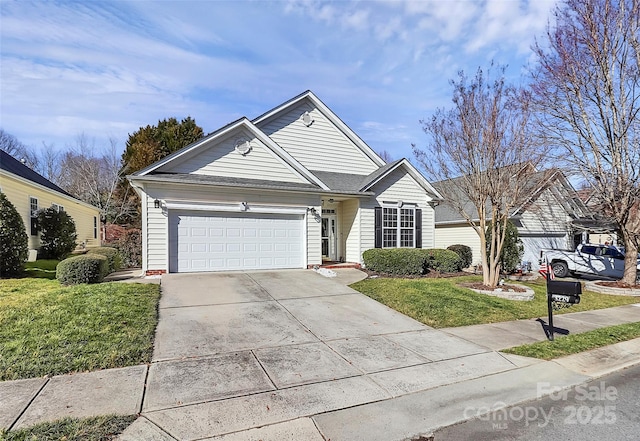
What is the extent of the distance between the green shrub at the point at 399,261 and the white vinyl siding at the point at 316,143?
17.1ft

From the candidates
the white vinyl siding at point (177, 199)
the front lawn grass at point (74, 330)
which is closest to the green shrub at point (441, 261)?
the white vinyl siding at point (177, 199)

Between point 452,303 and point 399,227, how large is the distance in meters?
7.09

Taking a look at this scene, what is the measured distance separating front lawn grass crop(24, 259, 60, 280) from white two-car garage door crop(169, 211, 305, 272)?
4103mm

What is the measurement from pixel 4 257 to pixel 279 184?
8803 millimetres

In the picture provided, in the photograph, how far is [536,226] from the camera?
746 inches

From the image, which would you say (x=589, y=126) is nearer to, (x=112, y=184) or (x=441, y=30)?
(x=441, y=30)

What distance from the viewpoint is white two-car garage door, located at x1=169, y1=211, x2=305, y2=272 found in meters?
→ 11.8

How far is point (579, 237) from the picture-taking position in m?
22.3

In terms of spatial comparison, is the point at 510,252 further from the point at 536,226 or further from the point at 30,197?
the point at 30,197

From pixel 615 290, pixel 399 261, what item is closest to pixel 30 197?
pixel 399 261

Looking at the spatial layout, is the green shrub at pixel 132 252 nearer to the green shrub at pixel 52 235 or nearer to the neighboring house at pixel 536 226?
the green shrub at pixel 52 235

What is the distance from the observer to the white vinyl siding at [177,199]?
1142 centimetres

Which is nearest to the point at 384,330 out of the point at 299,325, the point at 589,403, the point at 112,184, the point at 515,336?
the point at 299,325

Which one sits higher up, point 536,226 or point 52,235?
point 536,226
